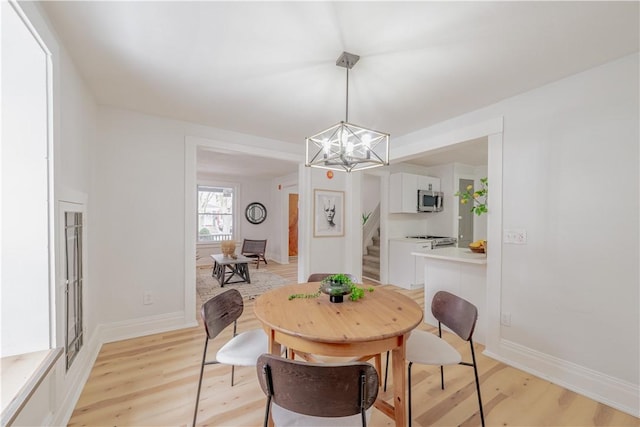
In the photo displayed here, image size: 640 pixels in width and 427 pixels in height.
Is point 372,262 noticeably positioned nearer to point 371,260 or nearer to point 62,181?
point 371,260

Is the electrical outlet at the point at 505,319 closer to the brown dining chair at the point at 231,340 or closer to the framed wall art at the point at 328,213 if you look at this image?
the brown dining chair at the point at 231,340

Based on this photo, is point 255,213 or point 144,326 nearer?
point 144,326

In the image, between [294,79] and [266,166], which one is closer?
[294,79]

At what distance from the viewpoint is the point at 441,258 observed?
301 cm

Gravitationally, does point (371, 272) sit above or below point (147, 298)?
below

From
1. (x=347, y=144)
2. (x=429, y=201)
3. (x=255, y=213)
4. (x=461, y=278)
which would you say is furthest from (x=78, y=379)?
(x=255, y=213)

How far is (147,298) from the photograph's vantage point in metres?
2.88

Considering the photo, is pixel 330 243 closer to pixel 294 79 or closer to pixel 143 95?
pixel 294 79

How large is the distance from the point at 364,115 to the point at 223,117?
1.58 meters

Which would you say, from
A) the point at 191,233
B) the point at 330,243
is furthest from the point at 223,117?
the point at 330,243

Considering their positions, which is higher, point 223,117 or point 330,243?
point 223,117

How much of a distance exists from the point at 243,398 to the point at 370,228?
4.72 metres

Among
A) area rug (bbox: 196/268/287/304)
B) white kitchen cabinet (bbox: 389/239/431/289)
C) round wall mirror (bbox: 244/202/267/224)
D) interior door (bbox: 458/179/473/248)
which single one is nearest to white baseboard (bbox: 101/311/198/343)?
area rug (bbox: 196/268/287/304)

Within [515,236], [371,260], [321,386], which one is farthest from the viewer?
[371,260]
